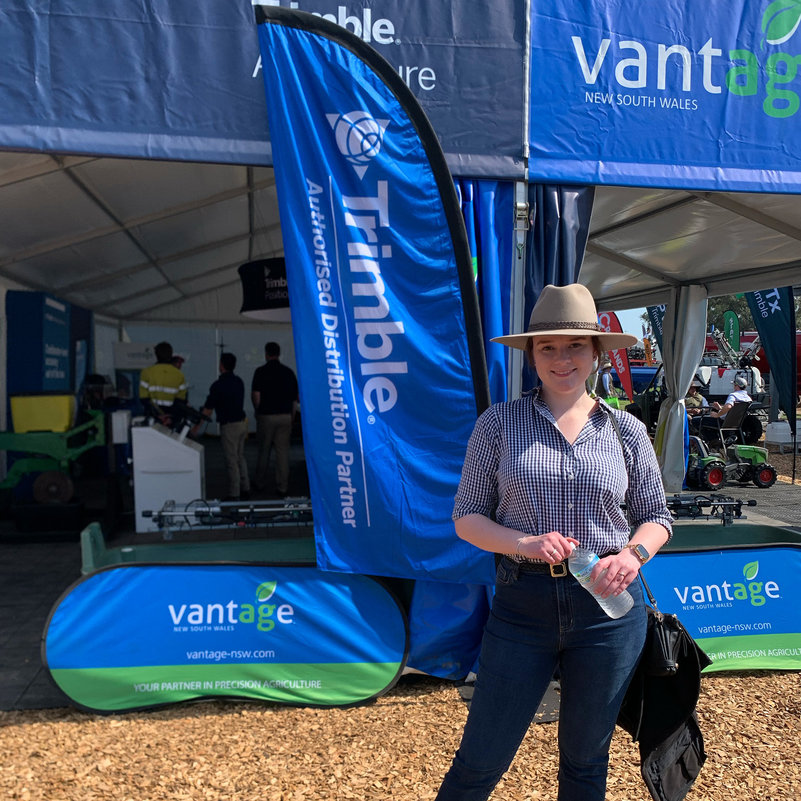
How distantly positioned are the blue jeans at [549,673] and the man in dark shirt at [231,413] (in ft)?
21.0

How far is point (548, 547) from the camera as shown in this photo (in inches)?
70.8

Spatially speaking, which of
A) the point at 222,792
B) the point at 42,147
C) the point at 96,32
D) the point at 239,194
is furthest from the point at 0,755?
the point at 239,194

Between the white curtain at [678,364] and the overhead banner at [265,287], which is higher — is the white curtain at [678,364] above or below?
below

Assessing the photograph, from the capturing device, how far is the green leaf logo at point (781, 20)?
142 inches

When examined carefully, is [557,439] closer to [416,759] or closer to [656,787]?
[656,787]

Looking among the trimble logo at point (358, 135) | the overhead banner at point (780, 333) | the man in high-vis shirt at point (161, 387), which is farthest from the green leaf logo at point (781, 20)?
the overhead banner at point (780, 333)

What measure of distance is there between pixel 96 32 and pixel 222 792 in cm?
315

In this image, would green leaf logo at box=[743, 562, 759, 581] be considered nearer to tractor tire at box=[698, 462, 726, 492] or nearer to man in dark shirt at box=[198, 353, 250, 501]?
man in dark shirt at box=[198, 353, 250, 501]

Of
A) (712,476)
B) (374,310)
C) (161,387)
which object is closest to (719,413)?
(712,476)

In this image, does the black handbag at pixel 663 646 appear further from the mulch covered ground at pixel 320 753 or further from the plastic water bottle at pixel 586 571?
the mulch covered ground at pixel 320 753

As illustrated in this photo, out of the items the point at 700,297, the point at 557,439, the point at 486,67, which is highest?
the point at 486,67

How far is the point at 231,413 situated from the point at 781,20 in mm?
6258

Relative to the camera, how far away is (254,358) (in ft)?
50.2

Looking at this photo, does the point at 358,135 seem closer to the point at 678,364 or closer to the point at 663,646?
the point at 663,646
